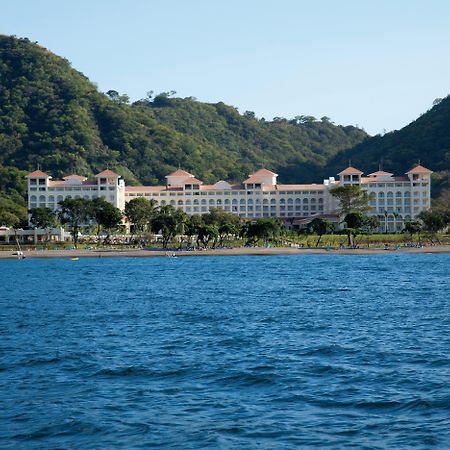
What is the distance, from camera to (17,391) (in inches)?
917

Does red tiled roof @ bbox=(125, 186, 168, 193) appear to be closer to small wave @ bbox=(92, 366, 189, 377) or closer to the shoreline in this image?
the shoreline

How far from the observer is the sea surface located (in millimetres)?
19312

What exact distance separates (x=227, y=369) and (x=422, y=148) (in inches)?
6165

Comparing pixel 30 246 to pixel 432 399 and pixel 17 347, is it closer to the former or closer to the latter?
pixel 17 347

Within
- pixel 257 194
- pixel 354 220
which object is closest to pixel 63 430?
pixel 354 220

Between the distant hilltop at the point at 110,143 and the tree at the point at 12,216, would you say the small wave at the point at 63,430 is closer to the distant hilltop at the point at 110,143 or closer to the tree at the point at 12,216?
the tree at the point at 12,216

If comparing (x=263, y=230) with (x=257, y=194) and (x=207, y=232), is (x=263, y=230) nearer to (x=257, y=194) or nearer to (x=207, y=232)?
(x=207, y=232)

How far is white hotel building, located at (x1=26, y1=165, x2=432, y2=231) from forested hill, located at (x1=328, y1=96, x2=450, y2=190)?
1590cm

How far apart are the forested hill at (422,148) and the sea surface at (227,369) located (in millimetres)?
123247

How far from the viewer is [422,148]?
176125 mm

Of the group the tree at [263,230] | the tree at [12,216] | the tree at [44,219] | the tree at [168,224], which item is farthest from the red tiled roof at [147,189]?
the tree at [263,230]

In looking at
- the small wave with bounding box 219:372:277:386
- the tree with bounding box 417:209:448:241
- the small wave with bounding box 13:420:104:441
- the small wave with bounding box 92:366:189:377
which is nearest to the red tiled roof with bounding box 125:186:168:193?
the tree with bounding box 417:209:448:241

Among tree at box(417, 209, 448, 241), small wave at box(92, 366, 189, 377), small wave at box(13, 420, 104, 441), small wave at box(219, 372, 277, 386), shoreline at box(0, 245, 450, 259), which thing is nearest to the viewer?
small wave at box(13, 420, 104, 441)

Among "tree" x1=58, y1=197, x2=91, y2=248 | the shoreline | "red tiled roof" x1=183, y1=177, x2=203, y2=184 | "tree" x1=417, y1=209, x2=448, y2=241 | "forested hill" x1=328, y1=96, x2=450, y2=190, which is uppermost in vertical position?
"forested hill" x1=328, y1=96, x2=450, y2=190
